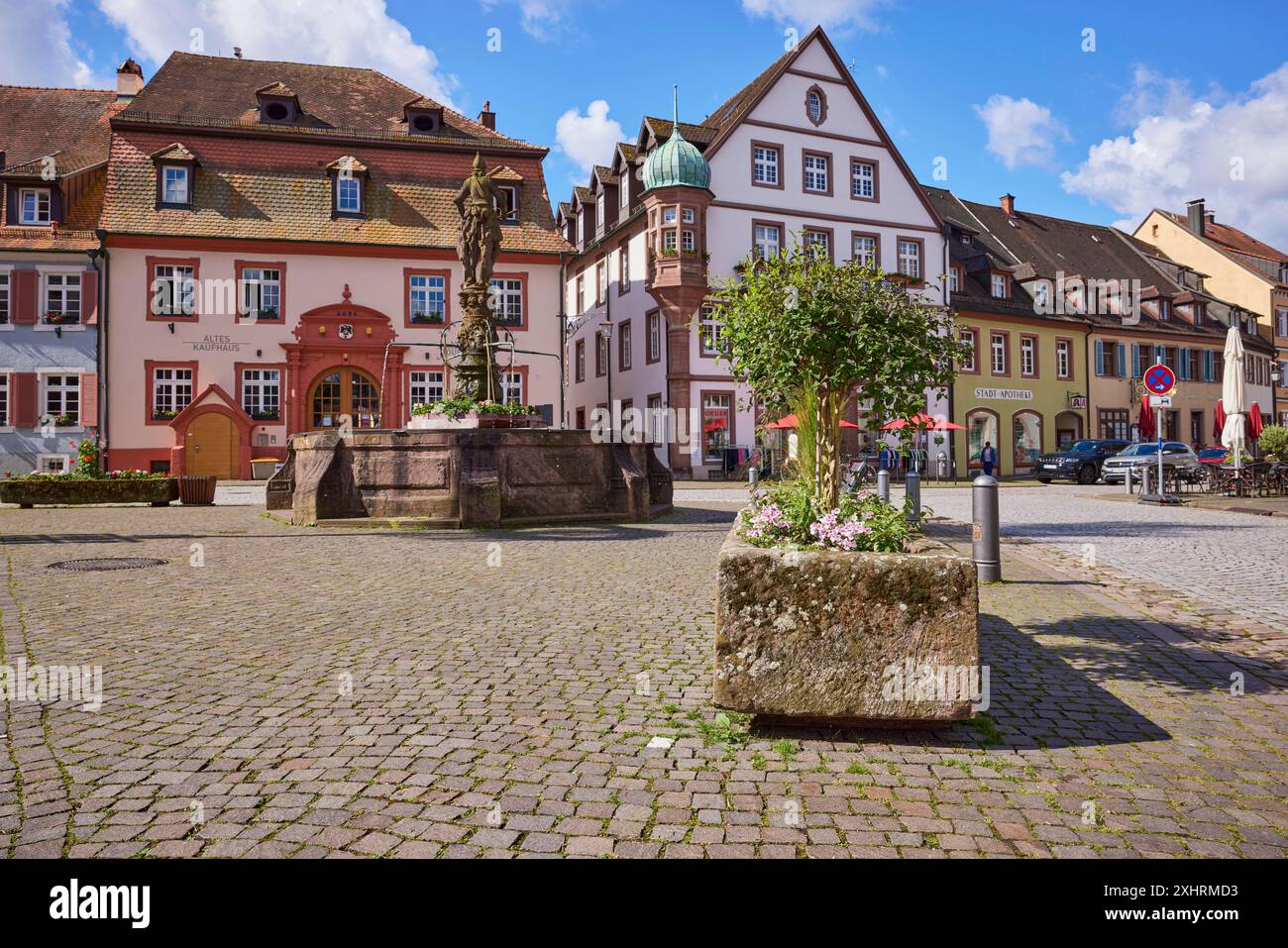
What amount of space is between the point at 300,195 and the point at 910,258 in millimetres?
24095

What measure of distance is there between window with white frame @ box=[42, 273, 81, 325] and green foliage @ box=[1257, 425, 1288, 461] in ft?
122

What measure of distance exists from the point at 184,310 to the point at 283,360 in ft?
11.6

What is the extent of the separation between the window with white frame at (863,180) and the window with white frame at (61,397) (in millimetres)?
29250

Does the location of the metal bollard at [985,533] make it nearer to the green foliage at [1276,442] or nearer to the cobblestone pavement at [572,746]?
the cobblestone pavement at [572,746]

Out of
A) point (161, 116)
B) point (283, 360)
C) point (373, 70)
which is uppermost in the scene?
point (373, 70)

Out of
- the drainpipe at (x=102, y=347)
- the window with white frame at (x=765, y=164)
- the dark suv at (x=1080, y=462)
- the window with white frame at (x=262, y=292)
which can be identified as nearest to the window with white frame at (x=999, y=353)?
the dark suv at (x=1080, y=462)

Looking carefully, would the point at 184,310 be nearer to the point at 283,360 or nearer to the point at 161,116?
the point at 283,360

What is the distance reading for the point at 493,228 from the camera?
53.1ft

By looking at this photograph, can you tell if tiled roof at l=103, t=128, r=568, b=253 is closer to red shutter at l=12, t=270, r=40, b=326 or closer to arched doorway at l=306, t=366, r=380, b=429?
red shutter at l=12, t=270, r=40, b=326

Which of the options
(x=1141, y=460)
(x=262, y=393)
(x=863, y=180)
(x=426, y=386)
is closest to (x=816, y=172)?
(x=863, y=180)

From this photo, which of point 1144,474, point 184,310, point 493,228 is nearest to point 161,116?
point 184,310

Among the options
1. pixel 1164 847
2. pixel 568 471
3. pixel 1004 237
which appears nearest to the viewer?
pixel 1164 847

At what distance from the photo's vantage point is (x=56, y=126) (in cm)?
3419
